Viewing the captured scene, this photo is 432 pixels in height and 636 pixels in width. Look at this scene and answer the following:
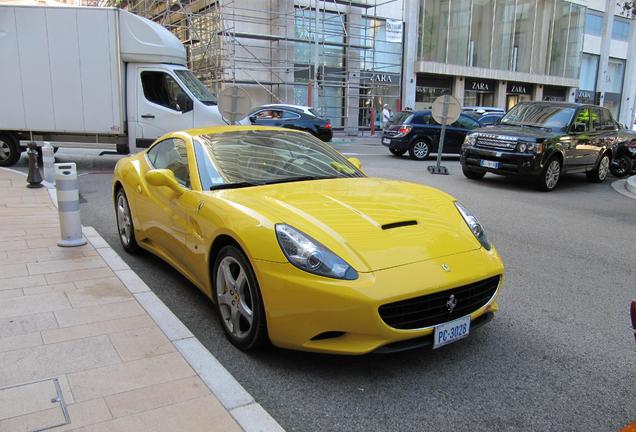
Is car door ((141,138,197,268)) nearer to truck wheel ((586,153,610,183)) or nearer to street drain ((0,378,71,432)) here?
street drain ((0,378,71,432))

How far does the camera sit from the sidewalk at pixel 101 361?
2.75 m

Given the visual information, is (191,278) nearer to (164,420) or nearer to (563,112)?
(164,420)

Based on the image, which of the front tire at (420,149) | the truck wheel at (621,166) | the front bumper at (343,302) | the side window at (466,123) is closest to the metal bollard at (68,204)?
the front bumper at (343,302)

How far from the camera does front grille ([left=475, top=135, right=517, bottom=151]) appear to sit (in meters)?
11.1

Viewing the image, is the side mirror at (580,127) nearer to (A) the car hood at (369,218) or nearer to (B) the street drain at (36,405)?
(A) the car hood at (369,218)

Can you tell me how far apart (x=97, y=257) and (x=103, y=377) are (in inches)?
106

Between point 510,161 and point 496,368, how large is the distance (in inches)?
333

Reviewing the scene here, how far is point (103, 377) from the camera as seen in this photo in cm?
315

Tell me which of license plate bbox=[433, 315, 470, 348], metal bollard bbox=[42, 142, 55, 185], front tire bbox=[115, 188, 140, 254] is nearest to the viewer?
license plate bbox=[433, 315, 470, 348]

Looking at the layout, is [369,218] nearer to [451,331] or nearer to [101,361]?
[451,331]

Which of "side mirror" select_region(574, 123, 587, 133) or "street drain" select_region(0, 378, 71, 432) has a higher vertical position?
"side mirror" select_region(574, 123, 587, 133)

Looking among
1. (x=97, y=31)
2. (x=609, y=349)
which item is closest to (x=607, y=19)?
(x=97, y=31)

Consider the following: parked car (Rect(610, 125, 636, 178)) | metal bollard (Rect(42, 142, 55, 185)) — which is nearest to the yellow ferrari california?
metal bollard (Rect(42, 142, 55, 185))

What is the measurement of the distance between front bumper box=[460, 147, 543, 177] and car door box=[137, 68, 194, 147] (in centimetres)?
674
